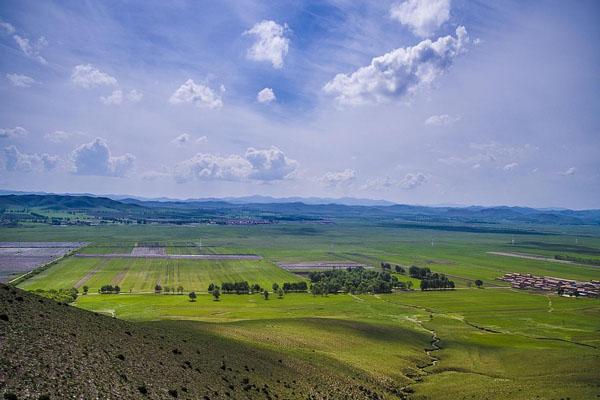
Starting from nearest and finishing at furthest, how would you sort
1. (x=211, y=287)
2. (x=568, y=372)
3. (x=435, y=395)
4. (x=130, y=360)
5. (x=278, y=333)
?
(x=130, y=360) < (x=435, y=395) < (x=568, y=372) < (x=278, y=333) < (x=211, y=287)

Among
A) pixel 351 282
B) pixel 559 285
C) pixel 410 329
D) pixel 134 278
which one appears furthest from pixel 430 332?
pixel 134 278

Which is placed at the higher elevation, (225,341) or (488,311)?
(225,341)

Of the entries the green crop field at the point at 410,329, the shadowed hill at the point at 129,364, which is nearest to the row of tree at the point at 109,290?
the green crop field at the point at 410,329

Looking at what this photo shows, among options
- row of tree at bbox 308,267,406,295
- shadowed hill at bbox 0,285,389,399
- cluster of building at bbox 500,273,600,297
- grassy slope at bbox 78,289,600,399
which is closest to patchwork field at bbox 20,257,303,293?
row of tree at bbox 308,267,406,295

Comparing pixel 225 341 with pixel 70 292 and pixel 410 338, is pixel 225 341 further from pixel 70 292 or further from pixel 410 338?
pixel 70 292

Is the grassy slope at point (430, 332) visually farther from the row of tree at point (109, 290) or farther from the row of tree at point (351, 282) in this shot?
the row of tree at point (109, 290)

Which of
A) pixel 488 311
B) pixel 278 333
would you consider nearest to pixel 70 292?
pixel 278 333

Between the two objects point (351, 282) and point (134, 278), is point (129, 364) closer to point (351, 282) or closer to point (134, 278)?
point (351, 282)
